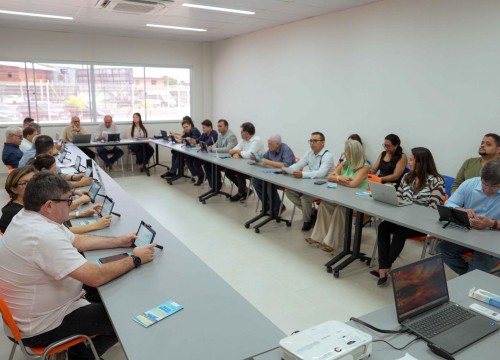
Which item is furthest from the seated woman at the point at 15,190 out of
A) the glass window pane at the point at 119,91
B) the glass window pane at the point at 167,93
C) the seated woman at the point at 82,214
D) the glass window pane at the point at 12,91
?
the glass window pane at the point at 167,93

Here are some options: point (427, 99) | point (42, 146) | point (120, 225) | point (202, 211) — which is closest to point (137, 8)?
point (42, 146)

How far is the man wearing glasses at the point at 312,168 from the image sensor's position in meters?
4.41

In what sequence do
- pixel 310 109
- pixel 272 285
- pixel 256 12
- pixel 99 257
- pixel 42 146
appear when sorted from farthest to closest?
pixel 310 109
pixel 256 12
pixel 42 146
pixel 272 285
pixel 99 257

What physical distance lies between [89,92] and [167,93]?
6.11ft

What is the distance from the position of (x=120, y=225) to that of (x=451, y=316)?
2.22 m

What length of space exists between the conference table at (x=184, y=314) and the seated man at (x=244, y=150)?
3.71 meters

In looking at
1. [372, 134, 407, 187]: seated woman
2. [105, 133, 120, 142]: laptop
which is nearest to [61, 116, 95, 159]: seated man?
[105, 133, 120, 142]: laptop

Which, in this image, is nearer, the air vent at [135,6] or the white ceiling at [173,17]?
the air vent at [135,6]

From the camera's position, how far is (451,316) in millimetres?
1624

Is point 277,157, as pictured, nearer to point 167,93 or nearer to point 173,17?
point 173,17

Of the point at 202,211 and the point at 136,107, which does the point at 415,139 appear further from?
the point at 136,107

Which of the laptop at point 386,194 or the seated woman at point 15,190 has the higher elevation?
the seated woman at point 15,190

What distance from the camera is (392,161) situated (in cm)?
498

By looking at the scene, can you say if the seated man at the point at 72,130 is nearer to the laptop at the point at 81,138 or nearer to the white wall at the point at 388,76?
the laptop at the point at 81,138
